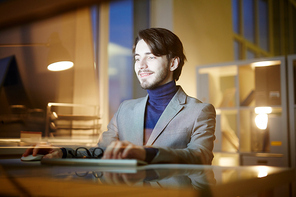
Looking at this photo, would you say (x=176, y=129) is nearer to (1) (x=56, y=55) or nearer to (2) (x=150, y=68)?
(2) (x=150, y=68)

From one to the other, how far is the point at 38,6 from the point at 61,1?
0.04 metres

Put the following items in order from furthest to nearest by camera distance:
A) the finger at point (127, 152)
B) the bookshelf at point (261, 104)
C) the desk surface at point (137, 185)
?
the bookshelf at point (261, 104), the finger at point (127, 152), the desk surface at point (137, 185)

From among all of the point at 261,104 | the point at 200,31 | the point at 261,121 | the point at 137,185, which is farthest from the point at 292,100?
the point at 137,185

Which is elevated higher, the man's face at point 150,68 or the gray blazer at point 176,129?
the man's face at point 150,68

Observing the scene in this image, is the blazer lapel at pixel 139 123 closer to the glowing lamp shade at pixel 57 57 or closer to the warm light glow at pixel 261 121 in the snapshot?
the glowing lamp shade at pixel 57 57

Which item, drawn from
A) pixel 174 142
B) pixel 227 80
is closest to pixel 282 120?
pixel 227 80

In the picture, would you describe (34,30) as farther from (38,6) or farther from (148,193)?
(148,193)

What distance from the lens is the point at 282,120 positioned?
1.74 m

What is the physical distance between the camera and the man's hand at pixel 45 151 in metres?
0.49

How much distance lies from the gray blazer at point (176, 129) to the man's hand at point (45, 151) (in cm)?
7

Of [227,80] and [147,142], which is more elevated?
[227,80]

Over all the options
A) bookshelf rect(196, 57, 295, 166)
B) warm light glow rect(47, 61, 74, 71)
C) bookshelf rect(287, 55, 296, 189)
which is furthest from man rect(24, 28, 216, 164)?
bookshelf rect(287, 55, 296, 189)

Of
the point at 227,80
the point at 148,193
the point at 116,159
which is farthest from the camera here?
the point at 227,80

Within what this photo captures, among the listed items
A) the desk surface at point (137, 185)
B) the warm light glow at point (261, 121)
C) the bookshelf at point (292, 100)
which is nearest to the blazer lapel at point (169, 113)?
the desk surface at point (137, 185)
